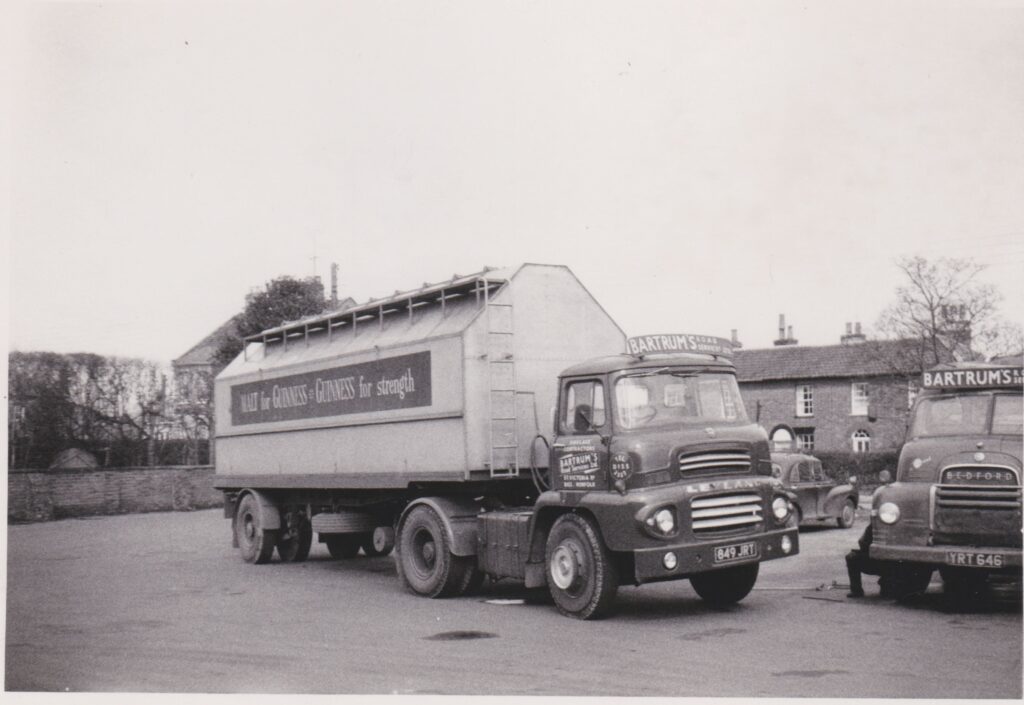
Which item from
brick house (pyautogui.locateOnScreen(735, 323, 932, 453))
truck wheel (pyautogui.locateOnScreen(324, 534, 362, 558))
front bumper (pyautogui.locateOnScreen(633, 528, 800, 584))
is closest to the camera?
front bumper (pyautogui.locateOnScreen(633, 528, 800, 584))

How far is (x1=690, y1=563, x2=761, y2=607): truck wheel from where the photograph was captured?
11078 millimetres

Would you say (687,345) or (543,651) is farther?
(687,345)

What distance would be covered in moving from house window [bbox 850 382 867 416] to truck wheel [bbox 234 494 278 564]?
35.0 m

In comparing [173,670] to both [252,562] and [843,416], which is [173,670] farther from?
[843,416]

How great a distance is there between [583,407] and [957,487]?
368 cm

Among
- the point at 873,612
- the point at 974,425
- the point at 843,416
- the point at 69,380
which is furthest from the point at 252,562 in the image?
the point at 843,416

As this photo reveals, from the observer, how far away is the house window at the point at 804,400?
1919 inches

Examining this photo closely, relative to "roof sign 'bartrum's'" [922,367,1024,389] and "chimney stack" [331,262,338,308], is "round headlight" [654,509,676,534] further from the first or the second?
"chimney stack" [331,262,338,308]

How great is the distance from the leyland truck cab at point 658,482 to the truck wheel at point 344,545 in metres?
7.08

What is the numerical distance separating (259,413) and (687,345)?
8352 millimetres

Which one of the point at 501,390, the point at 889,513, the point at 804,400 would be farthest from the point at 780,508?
the point at 804,400

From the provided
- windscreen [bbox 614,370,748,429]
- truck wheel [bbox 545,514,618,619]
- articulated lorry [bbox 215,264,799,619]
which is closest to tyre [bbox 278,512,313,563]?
articulated lorry [bbox 215,264,799,619]

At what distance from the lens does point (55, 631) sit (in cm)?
1070

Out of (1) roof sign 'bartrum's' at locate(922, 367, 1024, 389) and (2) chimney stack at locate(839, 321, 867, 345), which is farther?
(2) chimney stack at locate(839, 321, 867, 345)
